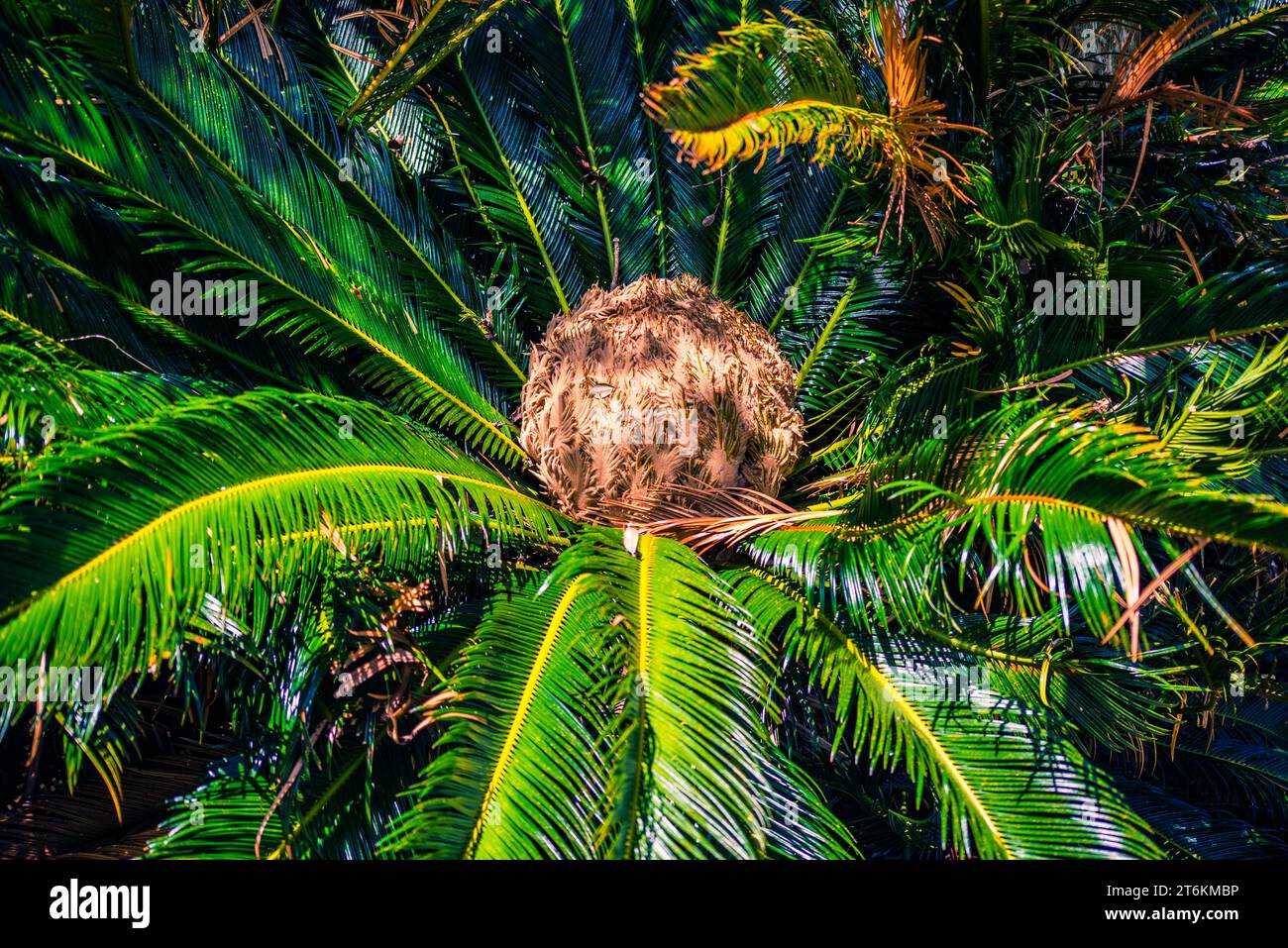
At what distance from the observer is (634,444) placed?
2908 millimetres

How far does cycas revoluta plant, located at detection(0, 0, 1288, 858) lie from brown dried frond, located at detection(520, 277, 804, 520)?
0.08 feet

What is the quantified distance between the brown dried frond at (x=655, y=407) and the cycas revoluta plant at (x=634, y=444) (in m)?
0.03

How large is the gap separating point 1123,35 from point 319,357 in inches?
178

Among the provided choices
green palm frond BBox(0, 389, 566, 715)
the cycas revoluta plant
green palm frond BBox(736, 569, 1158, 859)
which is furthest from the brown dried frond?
green palm frond BBox(736, 569, 1158, 859)

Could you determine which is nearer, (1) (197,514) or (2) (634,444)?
(1) (197,514)

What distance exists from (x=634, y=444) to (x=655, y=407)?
0.46 ft

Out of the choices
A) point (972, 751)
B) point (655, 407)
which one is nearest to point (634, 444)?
point (655, 407)

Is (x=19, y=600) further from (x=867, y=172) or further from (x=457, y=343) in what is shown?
(x=867, y=172)

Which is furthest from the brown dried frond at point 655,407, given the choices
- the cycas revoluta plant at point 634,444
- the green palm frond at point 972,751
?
the green palm frond at point 972,751

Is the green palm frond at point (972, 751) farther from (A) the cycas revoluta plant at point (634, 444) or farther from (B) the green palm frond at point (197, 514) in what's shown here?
(B) the green palm frond at point (197, 514)

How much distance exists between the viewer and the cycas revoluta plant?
6.12 feet

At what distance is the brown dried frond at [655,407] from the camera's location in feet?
9.59

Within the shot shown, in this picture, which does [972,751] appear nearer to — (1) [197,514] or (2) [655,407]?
(2) [655,407]

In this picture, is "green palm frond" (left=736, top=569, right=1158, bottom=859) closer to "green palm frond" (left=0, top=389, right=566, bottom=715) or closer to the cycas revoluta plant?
the cycas revoluta plant
